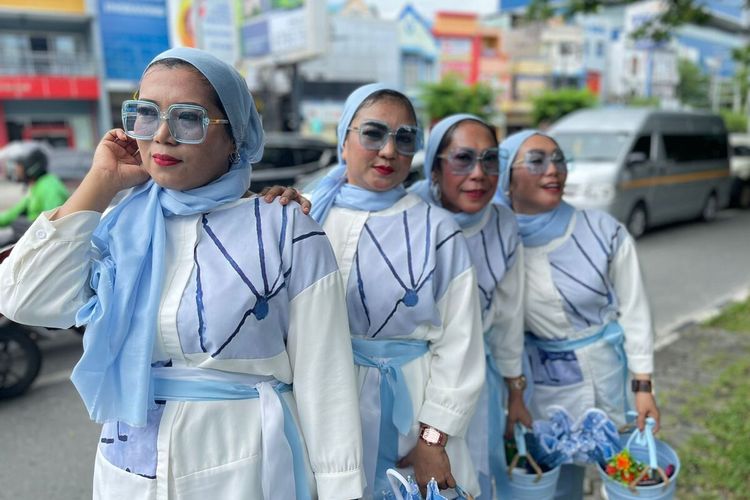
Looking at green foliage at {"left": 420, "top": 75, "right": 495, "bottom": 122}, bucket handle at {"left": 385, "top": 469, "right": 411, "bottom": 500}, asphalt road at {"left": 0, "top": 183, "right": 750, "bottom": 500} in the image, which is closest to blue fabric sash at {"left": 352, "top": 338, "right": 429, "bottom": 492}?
bucket handle at {"left": 385, "top": 469, "right": 411, "bottom": 500}

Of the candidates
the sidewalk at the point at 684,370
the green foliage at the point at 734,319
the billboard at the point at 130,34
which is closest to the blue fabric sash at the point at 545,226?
the sidewalk at the point at 684,370

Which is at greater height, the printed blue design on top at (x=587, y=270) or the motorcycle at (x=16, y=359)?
the printed blue design on top at (x=587, y=270)

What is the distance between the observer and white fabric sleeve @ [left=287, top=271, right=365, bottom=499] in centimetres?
137

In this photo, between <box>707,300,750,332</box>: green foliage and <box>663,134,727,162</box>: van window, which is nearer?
<box>707,300,750,332</box>: green foliage

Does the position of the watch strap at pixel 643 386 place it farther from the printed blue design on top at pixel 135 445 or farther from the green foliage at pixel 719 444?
the printed blue design on top at pixel 135 445

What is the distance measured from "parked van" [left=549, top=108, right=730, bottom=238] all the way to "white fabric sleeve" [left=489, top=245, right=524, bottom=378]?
643cm

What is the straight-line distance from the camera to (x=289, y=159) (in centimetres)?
923

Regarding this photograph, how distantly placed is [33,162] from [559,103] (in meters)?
27.8

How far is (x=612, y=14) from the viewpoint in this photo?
42500mm

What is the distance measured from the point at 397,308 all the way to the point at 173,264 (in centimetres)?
61

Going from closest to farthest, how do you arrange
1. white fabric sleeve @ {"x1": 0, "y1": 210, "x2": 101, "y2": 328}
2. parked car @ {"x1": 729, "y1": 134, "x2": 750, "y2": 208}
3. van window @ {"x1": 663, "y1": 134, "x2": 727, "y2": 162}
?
white fabric sleeve @ {"x1": 0, "y1": 210, "x2": 101, "y2": 328}
van window @ {"x1": 663, "y1": 134, "x2": 727, "y2": 162}
parked car @ {"x1": 729, "y1": 134, "x2": 750, "y2": 208}

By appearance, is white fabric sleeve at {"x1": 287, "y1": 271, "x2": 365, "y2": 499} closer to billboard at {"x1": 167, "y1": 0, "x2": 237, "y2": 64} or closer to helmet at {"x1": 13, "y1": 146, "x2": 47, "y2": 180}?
helmet at {"x1": 13, "y1": 146, "x2": 47, "y2": 180}

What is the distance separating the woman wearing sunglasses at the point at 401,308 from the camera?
1.69 meters

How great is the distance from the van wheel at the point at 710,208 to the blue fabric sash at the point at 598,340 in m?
10.2
